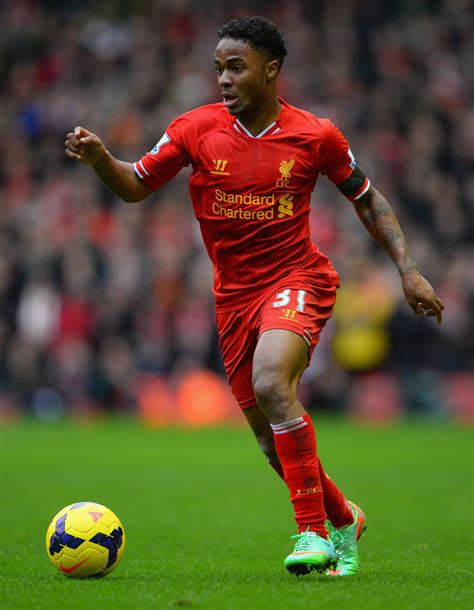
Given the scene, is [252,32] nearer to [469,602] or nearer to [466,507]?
[469,602]

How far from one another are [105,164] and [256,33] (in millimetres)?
1065

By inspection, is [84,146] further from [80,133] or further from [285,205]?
[285,205]

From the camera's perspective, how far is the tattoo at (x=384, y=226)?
6.69 meters

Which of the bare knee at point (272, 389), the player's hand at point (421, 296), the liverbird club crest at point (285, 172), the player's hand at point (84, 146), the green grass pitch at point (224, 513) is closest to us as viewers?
the green grass pitch at point (224, 513)

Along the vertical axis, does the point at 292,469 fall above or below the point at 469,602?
above

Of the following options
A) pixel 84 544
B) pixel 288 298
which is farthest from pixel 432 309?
pixel 84 544

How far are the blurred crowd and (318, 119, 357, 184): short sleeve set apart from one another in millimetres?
11822

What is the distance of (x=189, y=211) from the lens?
20.8 meters

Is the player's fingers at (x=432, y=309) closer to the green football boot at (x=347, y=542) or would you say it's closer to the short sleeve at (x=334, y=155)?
the short sleeve at (x=334, y=155)

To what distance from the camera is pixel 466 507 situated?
10.1m

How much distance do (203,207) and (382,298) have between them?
39.8 feet

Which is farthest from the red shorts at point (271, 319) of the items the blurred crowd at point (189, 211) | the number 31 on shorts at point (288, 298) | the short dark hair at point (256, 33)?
the blurred crowd at point (189, 211)

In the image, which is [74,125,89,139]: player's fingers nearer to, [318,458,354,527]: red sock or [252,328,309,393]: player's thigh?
[252,328,309,393]: player's thigh

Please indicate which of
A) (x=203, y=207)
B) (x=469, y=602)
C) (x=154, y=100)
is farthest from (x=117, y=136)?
(x=469, y=602)
